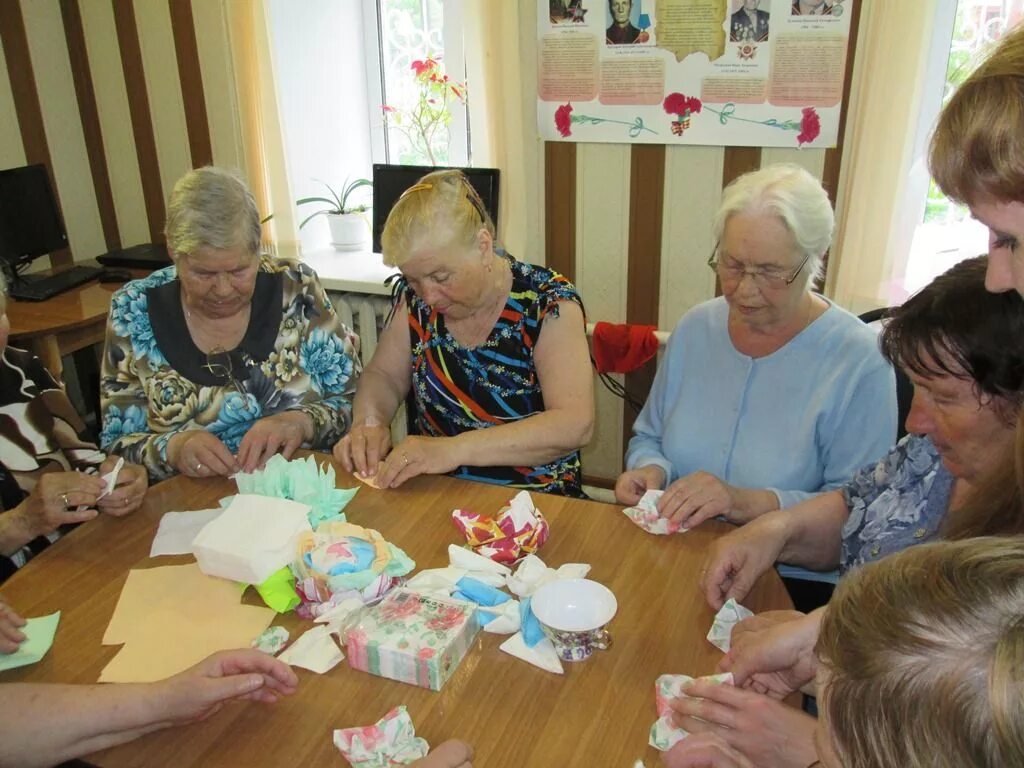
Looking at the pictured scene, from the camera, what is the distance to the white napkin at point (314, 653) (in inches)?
47.7

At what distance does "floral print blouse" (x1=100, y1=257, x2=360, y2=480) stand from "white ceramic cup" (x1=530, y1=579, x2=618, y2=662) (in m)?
0.98

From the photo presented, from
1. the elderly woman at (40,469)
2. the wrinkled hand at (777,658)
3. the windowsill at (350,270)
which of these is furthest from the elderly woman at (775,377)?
the windowsill at (350,270)

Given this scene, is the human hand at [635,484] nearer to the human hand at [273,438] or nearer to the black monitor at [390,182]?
the human hand at [273,438]

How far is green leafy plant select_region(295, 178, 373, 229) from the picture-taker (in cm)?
376

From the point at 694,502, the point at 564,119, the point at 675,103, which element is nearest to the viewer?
the point at 694,502

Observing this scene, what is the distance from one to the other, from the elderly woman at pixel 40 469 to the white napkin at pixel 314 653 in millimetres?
650

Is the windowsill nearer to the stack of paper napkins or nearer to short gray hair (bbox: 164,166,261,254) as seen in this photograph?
short gray hair (bbox: 164,166,261,254)

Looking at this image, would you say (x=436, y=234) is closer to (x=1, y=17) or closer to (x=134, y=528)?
(x=134, y=528)

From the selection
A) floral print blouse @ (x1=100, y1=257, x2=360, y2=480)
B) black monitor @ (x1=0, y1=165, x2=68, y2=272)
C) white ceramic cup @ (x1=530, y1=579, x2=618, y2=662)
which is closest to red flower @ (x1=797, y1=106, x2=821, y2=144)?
floral print blouse @ (x1=100, y1=257, x2=360, y2=480)

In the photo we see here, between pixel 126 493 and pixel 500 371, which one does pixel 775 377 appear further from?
pixel 126 493

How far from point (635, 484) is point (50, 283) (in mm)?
2951

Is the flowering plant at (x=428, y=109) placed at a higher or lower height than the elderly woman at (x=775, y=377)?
higher

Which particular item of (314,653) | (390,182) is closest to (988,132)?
(314,653)

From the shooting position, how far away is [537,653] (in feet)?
3.97
